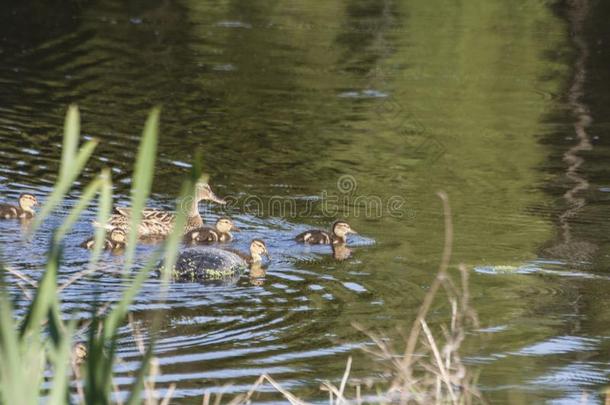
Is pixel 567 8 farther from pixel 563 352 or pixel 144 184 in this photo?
pixel 144 184

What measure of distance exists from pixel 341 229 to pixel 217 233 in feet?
3.00

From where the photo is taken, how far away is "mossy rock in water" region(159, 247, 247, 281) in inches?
291

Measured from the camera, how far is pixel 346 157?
11047 mm

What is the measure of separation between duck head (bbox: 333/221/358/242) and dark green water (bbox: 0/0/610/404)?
19 cm

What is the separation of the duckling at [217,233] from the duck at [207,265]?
0.75 meters

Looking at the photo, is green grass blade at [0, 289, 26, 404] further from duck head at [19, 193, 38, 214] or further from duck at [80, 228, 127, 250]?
duck head at [19, 193, 38, 214]

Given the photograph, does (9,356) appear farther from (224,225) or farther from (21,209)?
(21,209)

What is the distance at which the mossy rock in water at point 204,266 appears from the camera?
7379mm

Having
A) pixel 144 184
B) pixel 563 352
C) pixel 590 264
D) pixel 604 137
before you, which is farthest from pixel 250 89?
pixel 144 184

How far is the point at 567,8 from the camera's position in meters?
22.4

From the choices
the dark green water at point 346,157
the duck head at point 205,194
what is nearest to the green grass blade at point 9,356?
the dark green water at point 346,157

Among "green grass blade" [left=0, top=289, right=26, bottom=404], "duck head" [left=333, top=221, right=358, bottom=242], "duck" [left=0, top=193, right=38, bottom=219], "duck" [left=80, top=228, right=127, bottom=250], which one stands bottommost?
"green grass blade" [left=0, top=289, right=26, bottom=404]

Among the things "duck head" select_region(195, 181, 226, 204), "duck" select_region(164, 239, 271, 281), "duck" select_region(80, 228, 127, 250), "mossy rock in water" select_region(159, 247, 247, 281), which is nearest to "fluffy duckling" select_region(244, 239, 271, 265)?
"duck" select_region(164, 239, 271, 281)

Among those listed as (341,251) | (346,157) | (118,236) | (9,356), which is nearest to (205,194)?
(118,236)
